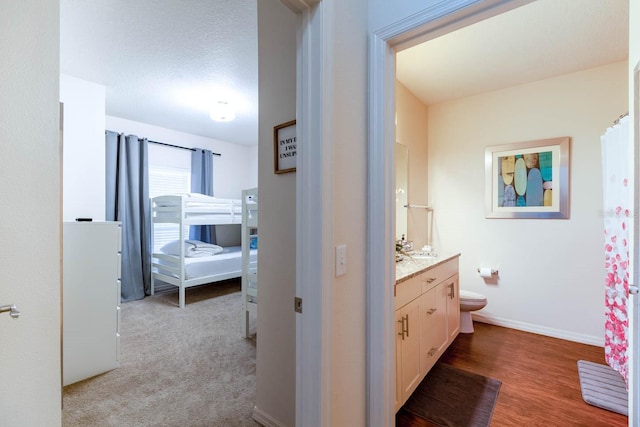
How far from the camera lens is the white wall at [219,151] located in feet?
13.5

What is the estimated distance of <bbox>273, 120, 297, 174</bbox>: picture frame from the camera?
4.60 ft

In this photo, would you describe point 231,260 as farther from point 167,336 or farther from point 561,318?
point 561,318

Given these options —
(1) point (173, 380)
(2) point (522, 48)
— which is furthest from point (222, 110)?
(2) point (522, 48)

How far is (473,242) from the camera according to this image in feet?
10.5

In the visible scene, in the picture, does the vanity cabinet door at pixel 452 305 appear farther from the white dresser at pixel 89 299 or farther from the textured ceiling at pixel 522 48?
the white dresser at pixel 89 299

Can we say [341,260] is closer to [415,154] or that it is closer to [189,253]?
[415,154]

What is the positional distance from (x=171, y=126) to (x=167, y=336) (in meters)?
3.09

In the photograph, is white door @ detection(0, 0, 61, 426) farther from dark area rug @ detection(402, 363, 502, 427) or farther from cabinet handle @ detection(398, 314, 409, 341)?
dark area rug @ detection(402, 363, 502, 427)

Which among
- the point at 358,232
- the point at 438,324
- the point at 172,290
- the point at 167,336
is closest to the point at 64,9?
the point at 358,232

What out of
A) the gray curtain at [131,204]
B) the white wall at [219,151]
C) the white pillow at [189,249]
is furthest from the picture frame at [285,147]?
the white wall at [219,151]

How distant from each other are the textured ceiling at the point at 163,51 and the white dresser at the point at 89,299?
141 centimetres

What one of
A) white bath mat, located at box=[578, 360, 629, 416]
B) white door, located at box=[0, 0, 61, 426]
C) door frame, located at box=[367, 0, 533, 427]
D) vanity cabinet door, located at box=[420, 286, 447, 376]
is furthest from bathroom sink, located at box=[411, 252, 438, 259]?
white door, located at box=[0, 0, 61, 426]

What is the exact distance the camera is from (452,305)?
96.0 inches

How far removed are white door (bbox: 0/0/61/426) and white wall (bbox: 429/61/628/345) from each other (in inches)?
133
